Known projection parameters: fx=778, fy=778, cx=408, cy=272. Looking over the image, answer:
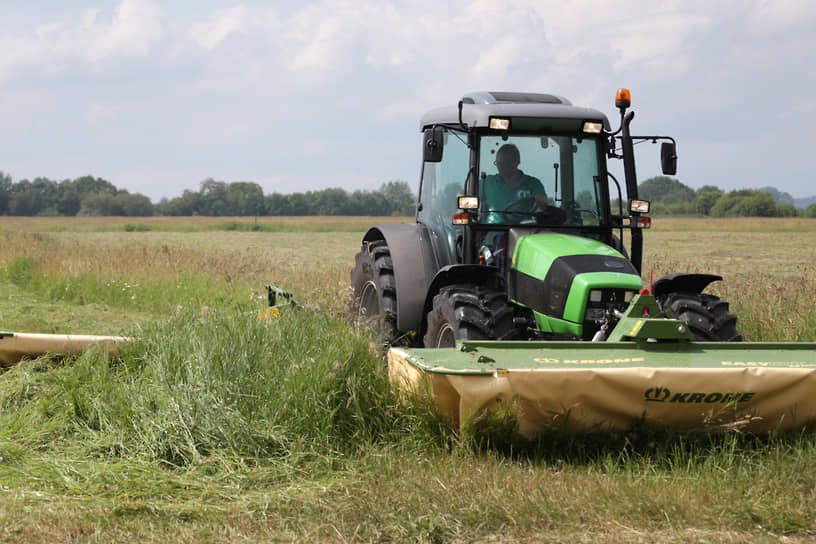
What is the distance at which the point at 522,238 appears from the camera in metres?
5.67

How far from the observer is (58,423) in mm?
4914

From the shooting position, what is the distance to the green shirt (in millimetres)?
5926

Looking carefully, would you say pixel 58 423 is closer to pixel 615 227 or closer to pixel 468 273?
pixel 468 273

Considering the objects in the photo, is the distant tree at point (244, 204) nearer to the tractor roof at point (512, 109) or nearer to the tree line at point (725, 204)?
the tree line at point (725, 204)

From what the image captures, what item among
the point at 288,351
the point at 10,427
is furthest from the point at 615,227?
the point at 10,427

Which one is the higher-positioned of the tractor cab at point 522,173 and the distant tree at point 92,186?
the distant tree at point 92,186

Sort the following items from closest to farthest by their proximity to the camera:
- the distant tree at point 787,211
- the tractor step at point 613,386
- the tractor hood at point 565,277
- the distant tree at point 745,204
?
the tractor step at point 613,386
the tractor hood at point 565,277
the distant tree at point 787,211
the distant tree at point 745,204

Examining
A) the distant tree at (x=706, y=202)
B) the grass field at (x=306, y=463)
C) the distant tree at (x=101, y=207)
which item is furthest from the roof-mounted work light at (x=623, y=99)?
the distant tree at (x=101, y=207)

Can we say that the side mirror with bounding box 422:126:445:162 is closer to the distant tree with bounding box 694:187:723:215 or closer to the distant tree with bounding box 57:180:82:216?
the distant tree with bounding box 694:187:723:215

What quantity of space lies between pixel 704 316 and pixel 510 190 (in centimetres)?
171

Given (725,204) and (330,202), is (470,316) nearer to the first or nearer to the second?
(725,204)

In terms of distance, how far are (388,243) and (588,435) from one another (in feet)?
9.79

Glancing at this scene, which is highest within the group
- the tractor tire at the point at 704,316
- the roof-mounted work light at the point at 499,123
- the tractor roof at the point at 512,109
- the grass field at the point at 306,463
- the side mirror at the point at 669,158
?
the tractor roof at the point at 512,109

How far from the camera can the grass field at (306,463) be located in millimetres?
3488
